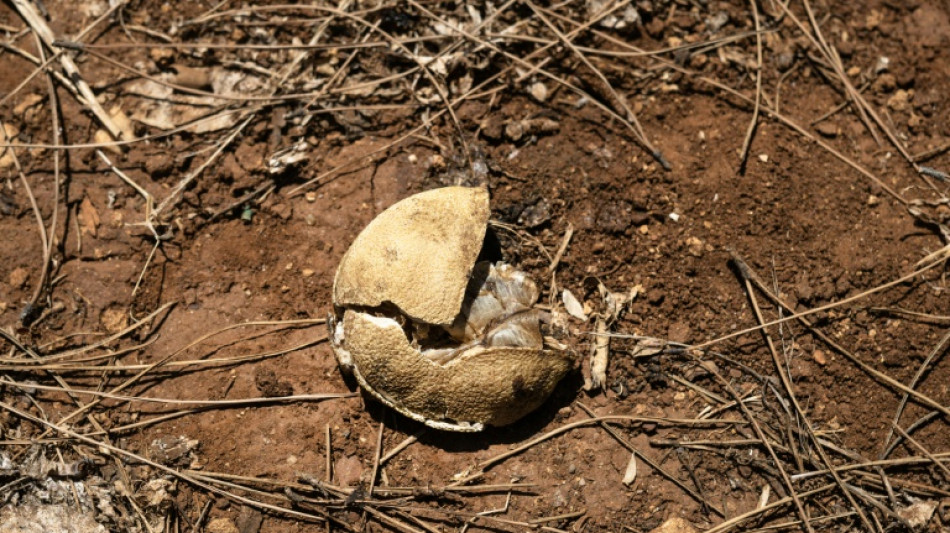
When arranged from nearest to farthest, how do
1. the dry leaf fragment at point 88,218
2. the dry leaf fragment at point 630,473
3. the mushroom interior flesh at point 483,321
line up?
1. the mushroom interior flesh at point 483,321
2. the dry leaf fragment at point 630,473
3. the dry leaf fragment at point 88,218

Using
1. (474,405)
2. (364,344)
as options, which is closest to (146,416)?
(364,344)

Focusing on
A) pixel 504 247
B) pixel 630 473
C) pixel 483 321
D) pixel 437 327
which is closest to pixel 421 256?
pixel 437 327

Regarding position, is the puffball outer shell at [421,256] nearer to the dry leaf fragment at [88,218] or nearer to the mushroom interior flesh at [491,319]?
the mushroom interior flesh at [491,319]

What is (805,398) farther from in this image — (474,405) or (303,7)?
(303,7)

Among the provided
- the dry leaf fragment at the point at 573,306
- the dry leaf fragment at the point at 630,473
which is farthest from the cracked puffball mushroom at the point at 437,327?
the dry leaf fragment at the point at 630,473

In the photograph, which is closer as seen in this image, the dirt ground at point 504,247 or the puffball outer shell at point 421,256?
the puffball outer shell at point 421,256

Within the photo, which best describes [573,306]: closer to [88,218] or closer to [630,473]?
[630,473]

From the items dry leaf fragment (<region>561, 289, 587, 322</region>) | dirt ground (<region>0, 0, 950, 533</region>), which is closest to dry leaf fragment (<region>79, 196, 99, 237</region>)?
dirt ground (<region>0, 0, 950, 533</region>)

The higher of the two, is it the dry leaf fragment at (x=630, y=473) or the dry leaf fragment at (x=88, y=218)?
the dry leaf fragment at (x=88, y=218)
